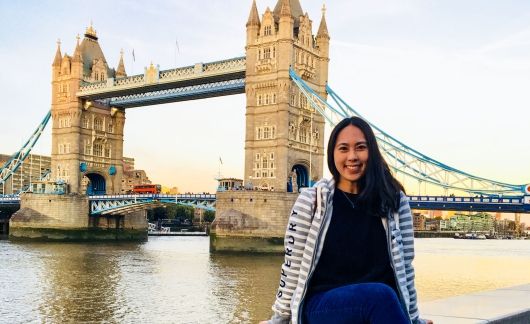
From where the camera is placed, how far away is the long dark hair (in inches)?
103

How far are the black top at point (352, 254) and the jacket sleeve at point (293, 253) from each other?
0.10 metres

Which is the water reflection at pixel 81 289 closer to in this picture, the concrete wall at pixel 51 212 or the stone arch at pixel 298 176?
the stone arch at pixel 298 176

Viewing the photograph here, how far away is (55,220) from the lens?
44.1 meters

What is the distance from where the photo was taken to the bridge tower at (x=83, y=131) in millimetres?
47656

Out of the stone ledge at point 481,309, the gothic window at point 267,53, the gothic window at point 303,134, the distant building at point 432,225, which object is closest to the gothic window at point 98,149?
the gothic window at point 267,53

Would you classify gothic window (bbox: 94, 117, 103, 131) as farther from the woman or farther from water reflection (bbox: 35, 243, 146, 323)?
the woman

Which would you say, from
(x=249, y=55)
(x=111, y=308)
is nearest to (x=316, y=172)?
(x=249, y=55)

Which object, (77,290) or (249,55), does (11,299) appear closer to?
(77,290)

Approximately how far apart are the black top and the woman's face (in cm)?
19

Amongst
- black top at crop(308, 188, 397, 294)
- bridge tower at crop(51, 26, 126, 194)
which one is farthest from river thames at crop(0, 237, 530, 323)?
Result: bridge tower at crop(51, 26, 126, 194)

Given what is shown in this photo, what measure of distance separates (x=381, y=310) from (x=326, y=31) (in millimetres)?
38514

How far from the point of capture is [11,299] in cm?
1638

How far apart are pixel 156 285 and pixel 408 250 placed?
58.2 ft

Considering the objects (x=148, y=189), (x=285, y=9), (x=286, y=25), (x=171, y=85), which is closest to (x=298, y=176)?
(x=286, y=25)
